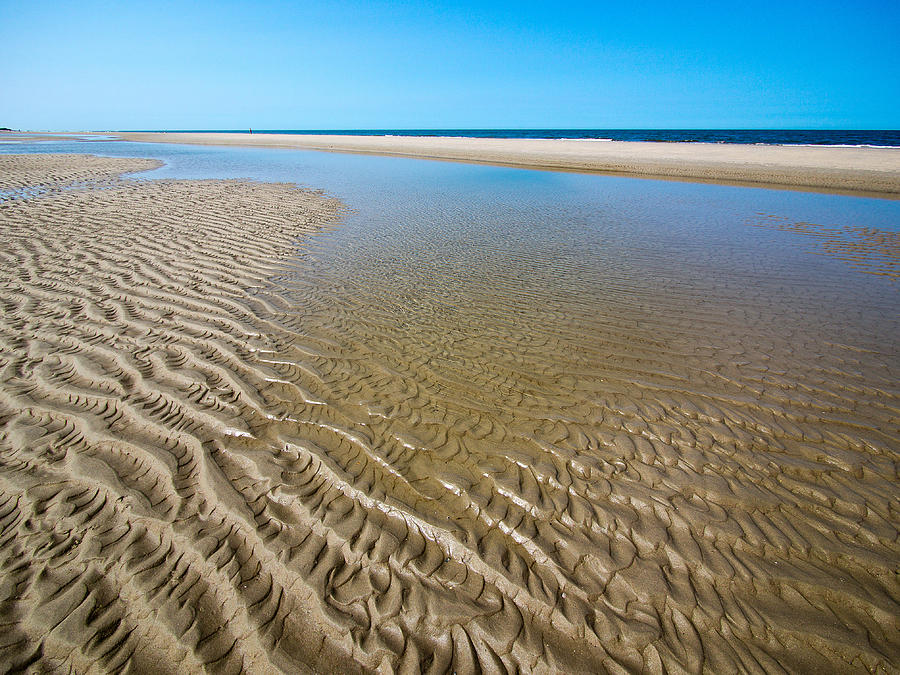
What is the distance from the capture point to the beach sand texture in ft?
7.89

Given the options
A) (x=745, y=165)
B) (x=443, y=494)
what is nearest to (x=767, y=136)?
(x=745, y=165)

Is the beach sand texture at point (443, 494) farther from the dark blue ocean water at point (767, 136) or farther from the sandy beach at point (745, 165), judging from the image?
the dark blue ocean water at point (767, 136)

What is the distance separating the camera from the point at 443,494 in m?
3.36

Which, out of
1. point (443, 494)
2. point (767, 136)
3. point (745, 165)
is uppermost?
point (767, 136)

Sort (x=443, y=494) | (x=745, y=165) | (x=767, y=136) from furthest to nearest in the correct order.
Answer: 1. (x=767, y=136)
2. (x=745, y=165)
3. (x=443, y=494)

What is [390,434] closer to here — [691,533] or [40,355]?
[691,533]

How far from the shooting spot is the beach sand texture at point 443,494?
2.41 meters

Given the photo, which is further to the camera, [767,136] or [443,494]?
[767,136]

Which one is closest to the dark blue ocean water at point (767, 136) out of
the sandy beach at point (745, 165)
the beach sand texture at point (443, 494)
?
the sandy beach at point (745, 165)

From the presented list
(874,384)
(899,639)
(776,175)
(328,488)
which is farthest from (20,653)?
(776,175)

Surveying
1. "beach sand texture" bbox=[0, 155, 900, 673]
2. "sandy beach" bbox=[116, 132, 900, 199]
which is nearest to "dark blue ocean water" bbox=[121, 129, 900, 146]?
"sandy beach" bbox=[116, 132, 900, 199]

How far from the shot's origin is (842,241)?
33.8ft

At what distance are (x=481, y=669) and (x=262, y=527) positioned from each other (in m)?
1.81

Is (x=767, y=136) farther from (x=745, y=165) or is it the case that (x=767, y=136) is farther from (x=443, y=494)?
(x=443, y=494)
